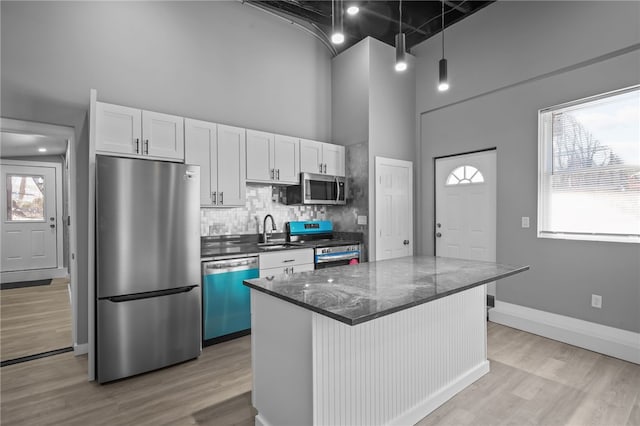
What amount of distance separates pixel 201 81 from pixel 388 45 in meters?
2.67

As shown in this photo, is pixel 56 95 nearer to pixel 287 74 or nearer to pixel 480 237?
pixel 287 74

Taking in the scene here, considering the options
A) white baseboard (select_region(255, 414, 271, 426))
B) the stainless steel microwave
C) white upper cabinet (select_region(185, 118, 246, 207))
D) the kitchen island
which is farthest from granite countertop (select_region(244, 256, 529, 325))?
the stainless steel microwave

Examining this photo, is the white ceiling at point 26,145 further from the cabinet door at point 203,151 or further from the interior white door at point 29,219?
the cabinet door at point 203,151

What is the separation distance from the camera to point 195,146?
3.40m

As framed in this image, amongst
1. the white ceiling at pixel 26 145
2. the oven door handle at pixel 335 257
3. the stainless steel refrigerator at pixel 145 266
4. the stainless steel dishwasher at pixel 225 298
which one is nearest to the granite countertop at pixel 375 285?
the stainless steel refrigerator at pixel 145 266

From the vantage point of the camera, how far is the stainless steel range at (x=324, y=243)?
4074 mm

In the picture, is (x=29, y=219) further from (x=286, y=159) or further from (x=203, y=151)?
(x=286, y=159)

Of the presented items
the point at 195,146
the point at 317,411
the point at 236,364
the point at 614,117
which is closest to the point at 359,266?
the point at 317,411

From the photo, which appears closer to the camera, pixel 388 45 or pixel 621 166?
pixel 621 166

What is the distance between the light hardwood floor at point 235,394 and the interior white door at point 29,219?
438 centimetres

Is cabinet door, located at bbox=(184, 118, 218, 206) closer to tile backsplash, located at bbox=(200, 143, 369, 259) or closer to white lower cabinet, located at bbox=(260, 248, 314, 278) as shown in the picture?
tile backsplash, located at bbox=(200, 143, 369, 259)

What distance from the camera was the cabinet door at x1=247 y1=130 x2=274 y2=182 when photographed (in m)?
3.83

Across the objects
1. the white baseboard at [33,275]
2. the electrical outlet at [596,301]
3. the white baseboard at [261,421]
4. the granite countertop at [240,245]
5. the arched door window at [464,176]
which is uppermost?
the arched door window at [464,176]

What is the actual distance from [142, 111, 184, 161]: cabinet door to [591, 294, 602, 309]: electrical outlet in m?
4.33
